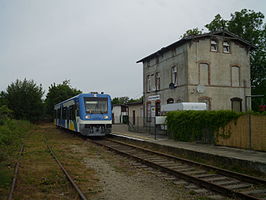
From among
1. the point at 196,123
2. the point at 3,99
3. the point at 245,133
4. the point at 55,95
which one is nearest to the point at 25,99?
the point at 3,99

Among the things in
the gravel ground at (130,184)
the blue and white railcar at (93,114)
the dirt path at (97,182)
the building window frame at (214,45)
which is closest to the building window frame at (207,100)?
the building window frame at (214,45)

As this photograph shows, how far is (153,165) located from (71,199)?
439cm

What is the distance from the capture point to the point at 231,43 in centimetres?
2778

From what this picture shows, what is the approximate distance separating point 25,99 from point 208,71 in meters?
27.5

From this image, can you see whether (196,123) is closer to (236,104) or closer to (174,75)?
(174,75)

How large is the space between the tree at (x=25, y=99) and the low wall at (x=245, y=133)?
33441 millimetres

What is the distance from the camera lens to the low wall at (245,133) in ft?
39.5

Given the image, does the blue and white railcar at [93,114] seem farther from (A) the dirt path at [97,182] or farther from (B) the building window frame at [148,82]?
(B) the building window frame at [148,82]

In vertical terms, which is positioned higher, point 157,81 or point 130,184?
point 157,81

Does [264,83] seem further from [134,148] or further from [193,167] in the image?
[193,167]

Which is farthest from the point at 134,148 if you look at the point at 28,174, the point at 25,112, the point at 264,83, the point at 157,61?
the point at 25,112

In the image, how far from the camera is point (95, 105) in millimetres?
20078

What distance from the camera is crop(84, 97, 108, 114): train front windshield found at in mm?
19828

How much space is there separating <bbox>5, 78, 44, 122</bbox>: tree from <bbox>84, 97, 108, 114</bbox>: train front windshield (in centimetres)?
2416
